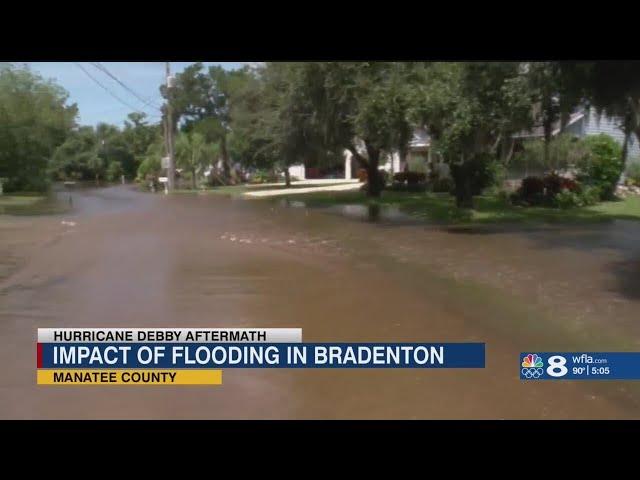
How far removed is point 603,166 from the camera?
2402 centimetres

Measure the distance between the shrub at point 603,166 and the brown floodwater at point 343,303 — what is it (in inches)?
290

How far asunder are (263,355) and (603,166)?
2108 centimetres

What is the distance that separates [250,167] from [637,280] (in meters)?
49.5

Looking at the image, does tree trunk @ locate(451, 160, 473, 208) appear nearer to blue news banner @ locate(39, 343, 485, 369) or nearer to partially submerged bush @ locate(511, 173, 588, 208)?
partially submerged bush @ locate(511, 173, 588, 208)

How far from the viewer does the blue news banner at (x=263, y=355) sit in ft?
19.1

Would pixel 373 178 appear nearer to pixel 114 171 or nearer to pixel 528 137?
pixel 528 137

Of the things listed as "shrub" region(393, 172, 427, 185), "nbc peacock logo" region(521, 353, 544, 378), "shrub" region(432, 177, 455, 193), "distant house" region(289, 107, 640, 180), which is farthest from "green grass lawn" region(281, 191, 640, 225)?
"nbc peacock logo" region(521, 353, 544, 378)

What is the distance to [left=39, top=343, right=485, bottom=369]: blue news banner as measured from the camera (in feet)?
19.1

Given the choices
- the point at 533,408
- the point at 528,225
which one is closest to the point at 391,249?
the point at 528,225

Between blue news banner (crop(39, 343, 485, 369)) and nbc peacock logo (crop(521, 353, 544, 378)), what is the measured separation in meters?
0.41

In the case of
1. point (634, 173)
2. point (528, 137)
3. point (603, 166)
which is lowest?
point (634, 173)

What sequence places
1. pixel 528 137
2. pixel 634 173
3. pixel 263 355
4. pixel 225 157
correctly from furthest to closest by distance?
pixel 225 157 → pixel 528 137 → pixel 634 173 → pixel 263 355

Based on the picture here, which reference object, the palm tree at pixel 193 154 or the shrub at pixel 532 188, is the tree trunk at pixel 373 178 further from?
the palm tree at pixel 193 154

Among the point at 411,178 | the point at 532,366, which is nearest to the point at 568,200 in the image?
the point at 411,178
